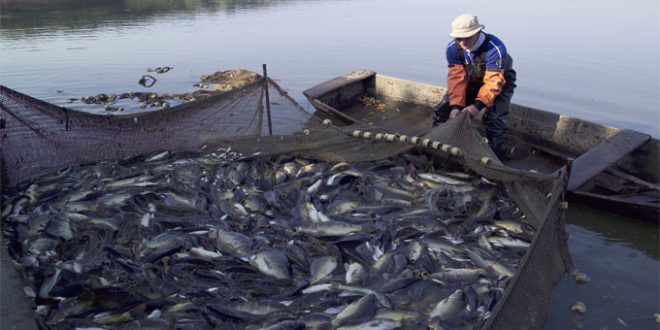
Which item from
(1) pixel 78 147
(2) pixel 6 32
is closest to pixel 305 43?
(2) pixel 6 32

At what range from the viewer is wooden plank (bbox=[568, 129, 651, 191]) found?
6.54 meters

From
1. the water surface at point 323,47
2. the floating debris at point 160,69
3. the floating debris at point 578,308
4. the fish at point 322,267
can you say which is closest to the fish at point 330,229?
the fish at point 322,267

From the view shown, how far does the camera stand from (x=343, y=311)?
401 centimetres

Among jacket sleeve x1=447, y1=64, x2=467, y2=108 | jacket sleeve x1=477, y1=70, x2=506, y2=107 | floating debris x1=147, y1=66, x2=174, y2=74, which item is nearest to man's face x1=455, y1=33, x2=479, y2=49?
jacket sleeve x1=447, y1=64, x2=467, y2=108

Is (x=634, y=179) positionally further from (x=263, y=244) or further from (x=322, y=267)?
(x=263, y=244)

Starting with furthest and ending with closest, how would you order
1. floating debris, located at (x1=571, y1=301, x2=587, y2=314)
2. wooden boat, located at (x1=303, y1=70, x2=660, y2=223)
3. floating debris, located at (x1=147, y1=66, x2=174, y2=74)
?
floating debris, located at (x1=147, y1=66, x2=174, y2=74)
wooden boat, located at (x1=303, y1=70, x2=660, y2=223)
floating debris, located at (x1=571, y1=301, x2=587, y2=314)

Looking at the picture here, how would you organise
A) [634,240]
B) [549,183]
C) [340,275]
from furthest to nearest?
[634,240] < [549,183] < [340,275]

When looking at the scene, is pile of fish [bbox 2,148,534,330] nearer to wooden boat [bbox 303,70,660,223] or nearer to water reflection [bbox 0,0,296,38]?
wooden boat [bbox 303,70,660,223]

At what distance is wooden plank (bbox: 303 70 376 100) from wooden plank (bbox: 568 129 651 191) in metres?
5.24

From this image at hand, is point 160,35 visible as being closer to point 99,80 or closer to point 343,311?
point 99,80

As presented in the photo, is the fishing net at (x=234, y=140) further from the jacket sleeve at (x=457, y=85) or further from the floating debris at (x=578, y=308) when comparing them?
the jacket sleeve at (x=457, y=85)

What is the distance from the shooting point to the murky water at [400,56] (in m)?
5.96

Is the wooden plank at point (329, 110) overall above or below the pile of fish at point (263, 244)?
above

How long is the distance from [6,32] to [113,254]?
22797 mm
